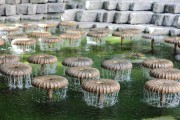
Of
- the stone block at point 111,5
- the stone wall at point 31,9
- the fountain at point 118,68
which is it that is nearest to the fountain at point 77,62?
the fountain at point 118,68

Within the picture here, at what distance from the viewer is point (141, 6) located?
25016mm

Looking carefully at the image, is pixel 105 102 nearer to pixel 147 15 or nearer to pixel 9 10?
pixel 147 15

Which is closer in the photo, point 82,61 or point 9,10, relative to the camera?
point 82,61

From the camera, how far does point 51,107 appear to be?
10758mm

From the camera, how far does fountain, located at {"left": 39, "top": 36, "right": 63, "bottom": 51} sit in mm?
17750

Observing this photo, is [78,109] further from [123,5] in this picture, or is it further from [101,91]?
[123,5]

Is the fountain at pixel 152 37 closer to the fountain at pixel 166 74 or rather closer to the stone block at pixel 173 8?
the stone block at pixel 173 8

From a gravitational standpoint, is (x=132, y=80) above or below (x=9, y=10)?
below

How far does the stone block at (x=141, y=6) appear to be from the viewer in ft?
81.9

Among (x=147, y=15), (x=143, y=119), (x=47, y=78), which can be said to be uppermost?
(x=147, y=15)

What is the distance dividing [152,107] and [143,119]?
3.40ft

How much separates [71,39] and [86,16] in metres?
6.56

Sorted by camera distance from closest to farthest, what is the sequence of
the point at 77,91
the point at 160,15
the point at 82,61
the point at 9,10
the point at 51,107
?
the point at 51,107, the point at 77,91, the point at 82,61, the point at 160,15, the point at 9,10

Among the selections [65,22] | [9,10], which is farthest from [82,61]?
[9,10]
